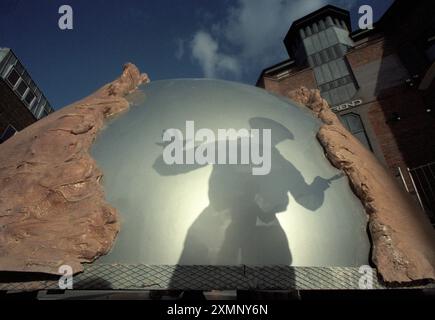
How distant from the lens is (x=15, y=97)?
17.8m

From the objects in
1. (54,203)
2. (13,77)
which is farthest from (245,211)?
(13,77)

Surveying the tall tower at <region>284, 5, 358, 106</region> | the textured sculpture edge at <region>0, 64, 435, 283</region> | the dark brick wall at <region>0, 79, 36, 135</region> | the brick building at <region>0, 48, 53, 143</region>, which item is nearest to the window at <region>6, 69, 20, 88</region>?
the brick building at <region>0, 48, 53, 143</region>

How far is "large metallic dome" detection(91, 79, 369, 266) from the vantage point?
1.86 meters

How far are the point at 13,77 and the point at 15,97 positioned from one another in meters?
1.48

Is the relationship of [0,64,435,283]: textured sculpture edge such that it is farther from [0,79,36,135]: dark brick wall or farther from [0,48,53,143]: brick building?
[0,79,36,135]: dark brick wall

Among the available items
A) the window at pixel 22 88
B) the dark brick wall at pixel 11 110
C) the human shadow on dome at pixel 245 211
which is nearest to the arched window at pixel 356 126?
the human shadow on dome at pixel 245 211

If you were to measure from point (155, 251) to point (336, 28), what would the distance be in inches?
818

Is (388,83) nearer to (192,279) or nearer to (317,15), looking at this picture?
(317,15)

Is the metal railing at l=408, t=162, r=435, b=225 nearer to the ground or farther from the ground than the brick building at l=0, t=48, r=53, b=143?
nearer to the ground

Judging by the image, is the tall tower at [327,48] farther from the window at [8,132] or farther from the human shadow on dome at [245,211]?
the window at [8,132]

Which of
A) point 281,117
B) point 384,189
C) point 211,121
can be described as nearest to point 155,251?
point 211,121

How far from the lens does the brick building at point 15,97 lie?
16438mm

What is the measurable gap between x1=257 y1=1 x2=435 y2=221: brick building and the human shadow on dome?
965 centimetres
